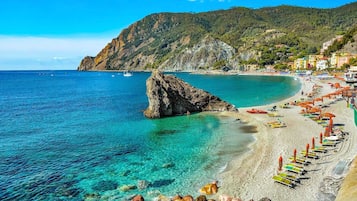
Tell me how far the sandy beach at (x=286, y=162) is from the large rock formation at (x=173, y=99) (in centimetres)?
1344

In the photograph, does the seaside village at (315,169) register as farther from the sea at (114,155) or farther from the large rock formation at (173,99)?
the large rock formation at (173,99)

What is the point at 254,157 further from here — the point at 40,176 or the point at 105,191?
the point at 40,176

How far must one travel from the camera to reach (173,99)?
47.3 m

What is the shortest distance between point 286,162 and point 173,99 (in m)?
25.7

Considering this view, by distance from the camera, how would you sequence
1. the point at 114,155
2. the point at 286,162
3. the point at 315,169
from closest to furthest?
1. the point at 315,169
2. the point at 286,162
3. the point at 114,155

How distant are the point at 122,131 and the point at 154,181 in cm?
1721

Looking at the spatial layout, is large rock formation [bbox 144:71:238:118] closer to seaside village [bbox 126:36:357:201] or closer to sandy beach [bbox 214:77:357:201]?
seaside village [bbox 126:36:357:201]

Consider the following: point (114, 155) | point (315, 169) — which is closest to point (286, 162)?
point (315, 169)

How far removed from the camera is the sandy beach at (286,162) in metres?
18.9

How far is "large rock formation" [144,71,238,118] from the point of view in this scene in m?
45.6

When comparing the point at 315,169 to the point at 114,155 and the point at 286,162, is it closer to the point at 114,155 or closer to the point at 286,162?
the point at 286,162

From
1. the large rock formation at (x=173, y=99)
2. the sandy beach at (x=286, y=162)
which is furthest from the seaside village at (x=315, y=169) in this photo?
the large rock formation at (x=173, y=99)

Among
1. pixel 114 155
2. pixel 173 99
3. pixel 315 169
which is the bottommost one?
pixel 114 155

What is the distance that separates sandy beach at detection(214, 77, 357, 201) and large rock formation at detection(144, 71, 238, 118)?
13.4 meters
